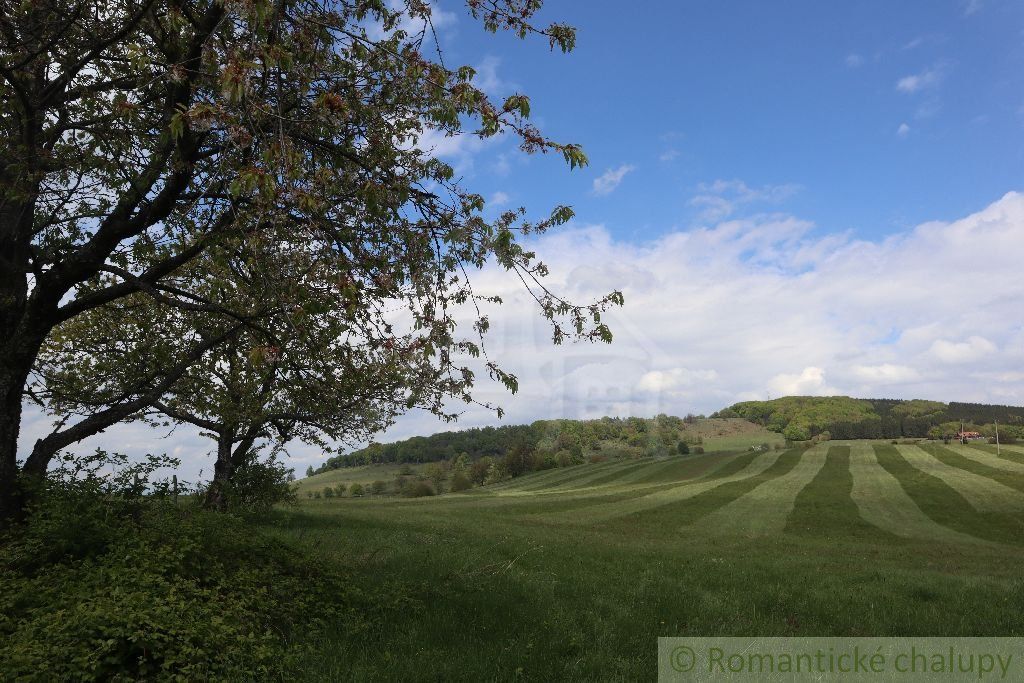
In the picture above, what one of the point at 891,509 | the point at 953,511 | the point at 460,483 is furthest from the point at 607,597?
the point at 460,483

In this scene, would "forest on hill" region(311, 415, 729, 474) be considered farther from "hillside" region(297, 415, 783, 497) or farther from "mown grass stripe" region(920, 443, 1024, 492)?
"mown grass stripe" region(920, 443, 1024, 492)

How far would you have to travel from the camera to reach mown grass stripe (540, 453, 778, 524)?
4906cm

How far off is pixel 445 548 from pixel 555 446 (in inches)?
4901

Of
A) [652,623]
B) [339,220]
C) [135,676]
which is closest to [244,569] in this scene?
[135,676]

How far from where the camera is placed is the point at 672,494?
64.8 m

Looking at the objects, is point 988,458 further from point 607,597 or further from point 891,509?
point 607,597

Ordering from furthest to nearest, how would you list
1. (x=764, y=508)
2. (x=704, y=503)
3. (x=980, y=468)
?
(x=980, y=468), (x=704, y=503), (x=764, y=508)

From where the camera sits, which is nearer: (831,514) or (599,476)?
(831,514)

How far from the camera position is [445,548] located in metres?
17.0

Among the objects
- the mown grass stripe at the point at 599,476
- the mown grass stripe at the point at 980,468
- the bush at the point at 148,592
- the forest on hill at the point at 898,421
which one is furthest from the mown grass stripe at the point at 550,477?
the bush at the point at 148,592

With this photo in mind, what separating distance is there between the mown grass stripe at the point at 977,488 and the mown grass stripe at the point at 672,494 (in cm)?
2187

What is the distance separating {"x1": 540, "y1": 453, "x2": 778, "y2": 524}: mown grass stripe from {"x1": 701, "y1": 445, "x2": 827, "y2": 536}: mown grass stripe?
5827 millimetres

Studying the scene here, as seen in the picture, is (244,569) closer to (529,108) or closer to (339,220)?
(339,220)

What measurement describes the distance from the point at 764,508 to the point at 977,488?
24.1 metres
